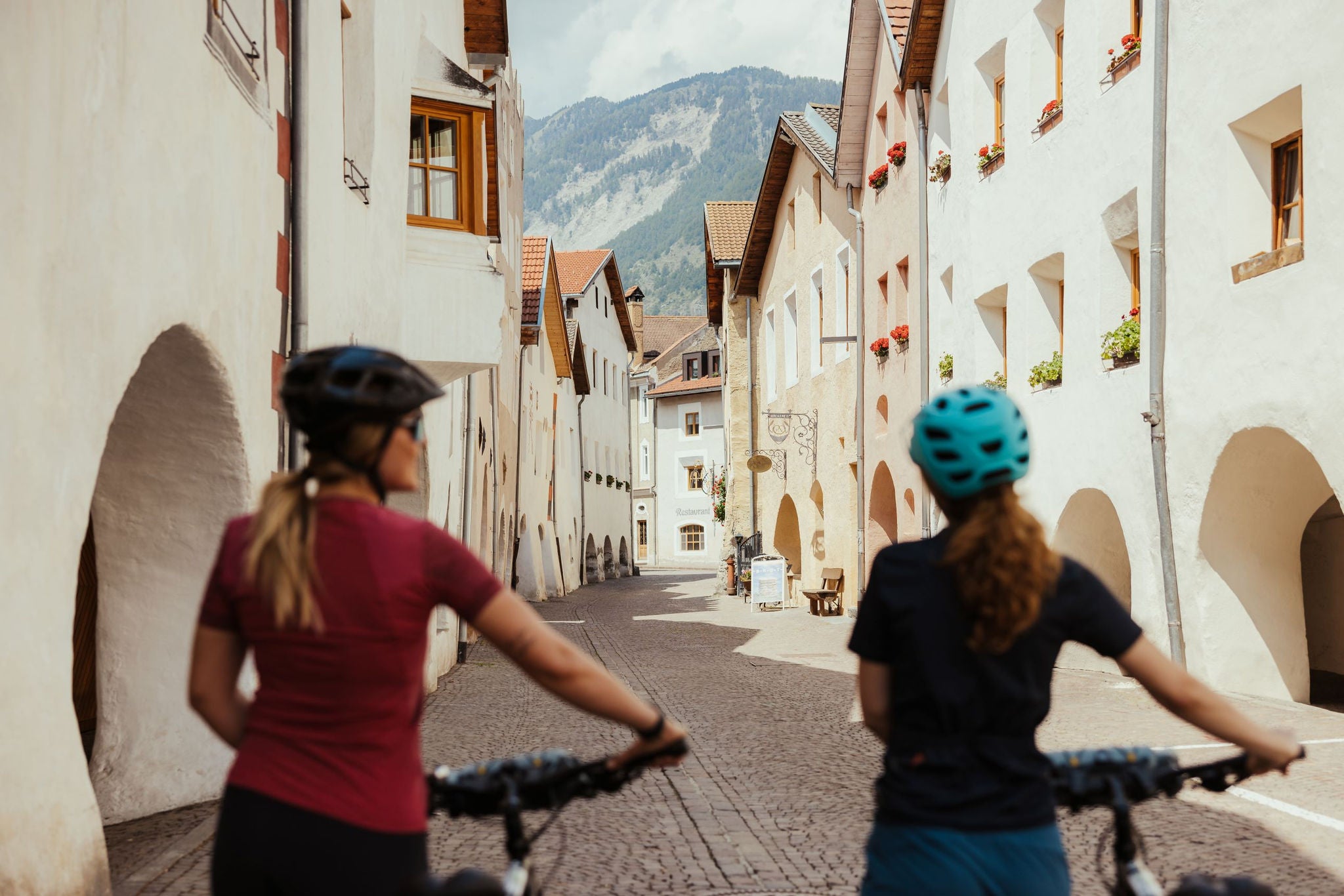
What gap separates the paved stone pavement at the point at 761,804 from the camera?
20.8 ft

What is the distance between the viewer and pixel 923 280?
2017cm

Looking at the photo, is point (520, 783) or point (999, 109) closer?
point (520, 783)

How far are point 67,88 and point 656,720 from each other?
415cm

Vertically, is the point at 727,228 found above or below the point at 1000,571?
above

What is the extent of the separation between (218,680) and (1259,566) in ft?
38.4

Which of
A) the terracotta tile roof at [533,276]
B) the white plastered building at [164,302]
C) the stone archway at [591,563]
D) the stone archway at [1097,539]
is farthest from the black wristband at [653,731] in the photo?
the stone archway at [591,563]

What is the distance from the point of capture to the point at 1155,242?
12.9 m

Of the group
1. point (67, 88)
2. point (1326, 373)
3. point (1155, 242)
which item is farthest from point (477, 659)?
point (67, 88)

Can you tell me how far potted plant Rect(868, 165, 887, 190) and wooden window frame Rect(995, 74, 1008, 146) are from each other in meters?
4.98

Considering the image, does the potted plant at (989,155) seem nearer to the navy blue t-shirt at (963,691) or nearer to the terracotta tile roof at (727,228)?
the navy blue t-shirt at (963,691)

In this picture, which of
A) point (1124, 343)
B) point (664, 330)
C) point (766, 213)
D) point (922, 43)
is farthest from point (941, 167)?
point (664, 330)

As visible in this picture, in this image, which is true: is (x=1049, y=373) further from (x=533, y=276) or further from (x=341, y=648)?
(x=533, y=276)

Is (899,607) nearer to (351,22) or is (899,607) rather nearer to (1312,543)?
(351,22)

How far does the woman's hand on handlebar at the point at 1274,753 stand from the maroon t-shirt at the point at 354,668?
1409 mm
